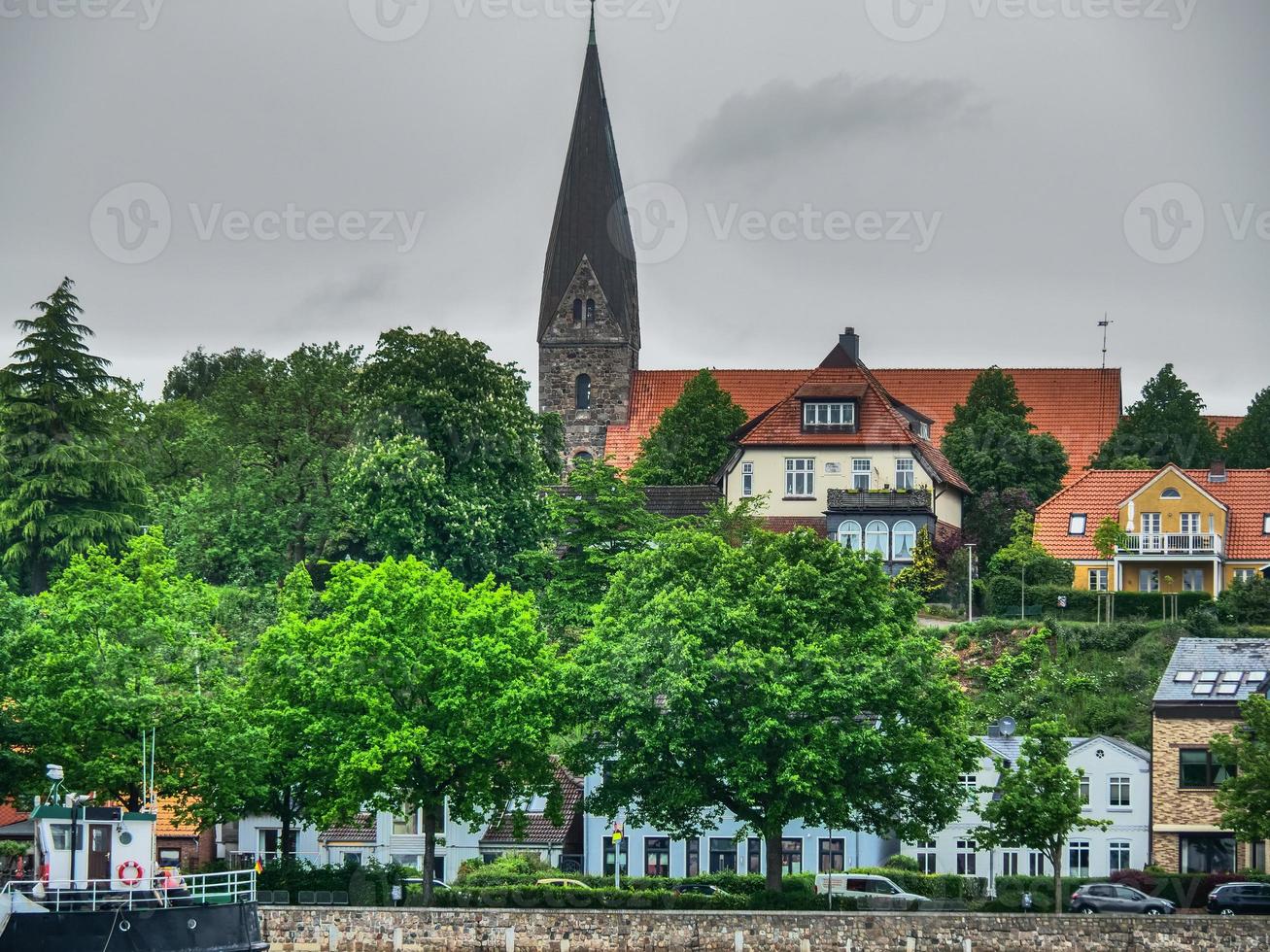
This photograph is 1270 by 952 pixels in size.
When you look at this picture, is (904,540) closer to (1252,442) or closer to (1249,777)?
(1252,442)

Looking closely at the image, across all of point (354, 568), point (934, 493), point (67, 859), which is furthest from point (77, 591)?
point (934, 493)

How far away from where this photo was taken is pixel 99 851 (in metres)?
48.2

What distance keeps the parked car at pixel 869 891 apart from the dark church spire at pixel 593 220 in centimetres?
6661

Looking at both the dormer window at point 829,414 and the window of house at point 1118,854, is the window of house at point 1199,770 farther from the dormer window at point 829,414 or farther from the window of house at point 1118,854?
the dormer window at point 829,414

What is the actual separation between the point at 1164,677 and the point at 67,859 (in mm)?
34807

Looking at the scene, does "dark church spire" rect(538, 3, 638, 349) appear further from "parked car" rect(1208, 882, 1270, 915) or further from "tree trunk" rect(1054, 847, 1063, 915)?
"parked car" rect(1208, 882, 1270, 915)

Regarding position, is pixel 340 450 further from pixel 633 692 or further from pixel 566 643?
pixel 633 692

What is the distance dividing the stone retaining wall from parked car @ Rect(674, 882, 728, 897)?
2631 mm

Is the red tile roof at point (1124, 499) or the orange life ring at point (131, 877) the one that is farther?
the red tile roof at point (1124, 499)

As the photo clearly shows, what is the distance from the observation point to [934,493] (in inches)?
3802

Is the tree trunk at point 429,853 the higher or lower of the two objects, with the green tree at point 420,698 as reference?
lower

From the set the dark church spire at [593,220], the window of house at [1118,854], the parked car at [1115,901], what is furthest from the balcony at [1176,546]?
the dark church spire at [593,220]

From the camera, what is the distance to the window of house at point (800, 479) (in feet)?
327

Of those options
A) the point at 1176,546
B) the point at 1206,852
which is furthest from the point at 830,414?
the point at 1206,852
